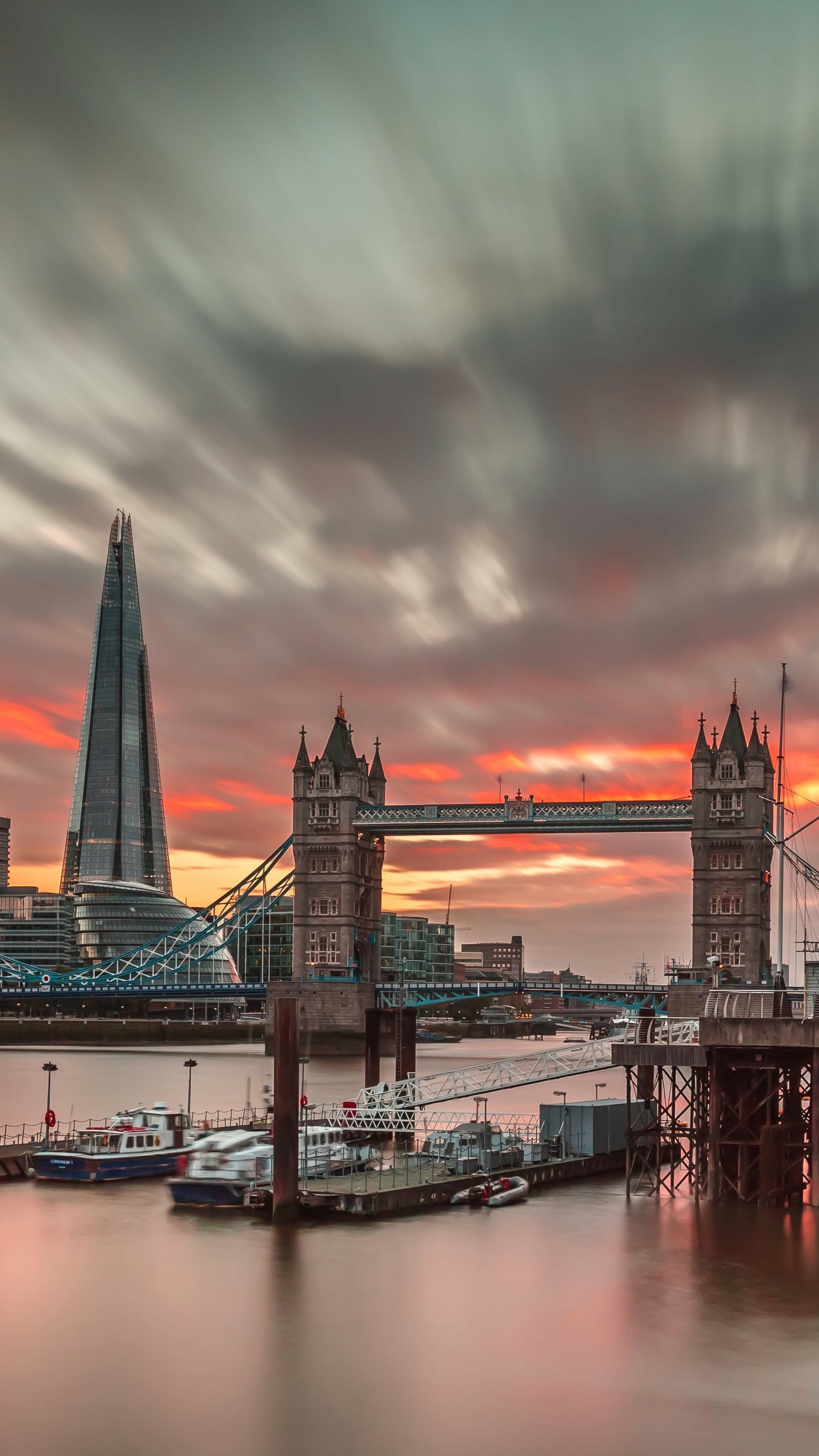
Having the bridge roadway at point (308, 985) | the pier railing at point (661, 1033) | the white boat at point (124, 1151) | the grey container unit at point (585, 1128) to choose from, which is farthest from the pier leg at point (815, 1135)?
the bridge roadway at point (308, 985)

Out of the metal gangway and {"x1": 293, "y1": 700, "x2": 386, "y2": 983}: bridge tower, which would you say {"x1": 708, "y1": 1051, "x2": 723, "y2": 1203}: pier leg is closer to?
the metal gangway

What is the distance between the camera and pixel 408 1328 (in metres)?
34.9

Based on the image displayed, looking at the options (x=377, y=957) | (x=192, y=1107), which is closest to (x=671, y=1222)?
(x=192, y=1107)

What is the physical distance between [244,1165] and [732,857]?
100835 millimetres

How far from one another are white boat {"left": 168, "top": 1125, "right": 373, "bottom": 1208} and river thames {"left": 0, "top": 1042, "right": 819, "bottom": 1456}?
925 mm

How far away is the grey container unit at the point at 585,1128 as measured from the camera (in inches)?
2146

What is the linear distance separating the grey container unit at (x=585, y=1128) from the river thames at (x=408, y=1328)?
8.74 feet

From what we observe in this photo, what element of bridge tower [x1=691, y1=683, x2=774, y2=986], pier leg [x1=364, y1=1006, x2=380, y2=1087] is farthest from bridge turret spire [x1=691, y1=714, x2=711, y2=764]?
pier leg [x1=364, y1=1006, x2=380, y2=1087]

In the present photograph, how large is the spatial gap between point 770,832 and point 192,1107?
7534 cm

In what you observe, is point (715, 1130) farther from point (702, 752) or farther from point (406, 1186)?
point (702, 752)

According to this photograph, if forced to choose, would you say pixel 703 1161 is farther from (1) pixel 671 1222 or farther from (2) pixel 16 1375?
(2) pixel 16 1375

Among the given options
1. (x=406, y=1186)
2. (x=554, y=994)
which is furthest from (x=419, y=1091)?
(x=554, y=994)

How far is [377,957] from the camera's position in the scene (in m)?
162

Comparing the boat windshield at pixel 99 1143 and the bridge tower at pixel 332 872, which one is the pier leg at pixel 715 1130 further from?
the bridge tower at pixel 332 872
